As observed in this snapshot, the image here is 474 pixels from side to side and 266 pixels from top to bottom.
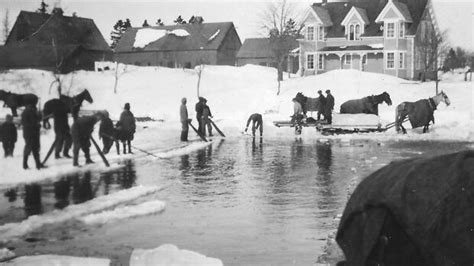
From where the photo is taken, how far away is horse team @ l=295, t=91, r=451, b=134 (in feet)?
29.0

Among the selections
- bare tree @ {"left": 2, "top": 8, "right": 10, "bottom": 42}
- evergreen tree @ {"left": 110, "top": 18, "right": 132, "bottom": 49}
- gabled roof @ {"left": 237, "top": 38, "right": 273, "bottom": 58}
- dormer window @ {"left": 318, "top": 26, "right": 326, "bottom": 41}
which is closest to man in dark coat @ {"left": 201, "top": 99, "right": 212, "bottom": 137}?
gabled roof @ {"left": 237, "top": 38, "right": 273, "bottom": 58}

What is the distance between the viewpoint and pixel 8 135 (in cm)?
444

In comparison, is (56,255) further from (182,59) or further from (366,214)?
(366,214)

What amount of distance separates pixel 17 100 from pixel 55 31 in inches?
26.4

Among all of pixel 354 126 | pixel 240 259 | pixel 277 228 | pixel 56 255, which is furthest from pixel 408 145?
pixel 56 255

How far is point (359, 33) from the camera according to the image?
9.95m

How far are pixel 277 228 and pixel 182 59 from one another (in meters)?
1.96

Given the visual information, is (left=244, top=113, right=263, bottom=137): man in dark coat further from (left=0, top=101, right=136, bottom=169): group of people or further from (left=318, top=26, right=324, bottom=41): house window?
(left=318, top=26, right=324, bottom=41): house window

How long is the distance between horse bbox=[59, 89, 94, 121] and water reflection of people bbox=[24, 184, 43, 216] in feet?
2.15

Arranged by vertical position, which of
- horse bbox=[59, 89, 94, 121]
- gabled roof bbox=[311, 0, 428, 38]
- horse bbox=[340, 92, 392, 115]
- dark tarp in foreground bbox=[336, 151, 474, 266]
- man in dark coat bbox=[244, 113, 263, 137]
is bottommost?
dark tarp in foreground bbox=[336, 151, 474, 266]

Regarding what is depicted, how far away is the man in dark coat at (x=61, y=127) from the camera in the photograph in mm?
4449

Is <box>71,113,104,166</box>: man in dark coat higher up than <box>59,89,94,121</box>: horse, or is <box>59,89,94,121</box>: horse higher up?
<box>59,89,94,121</box>: horse

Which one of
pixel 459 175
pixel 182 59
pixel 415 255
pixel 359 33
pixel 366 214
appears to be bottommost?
pixel 415 255

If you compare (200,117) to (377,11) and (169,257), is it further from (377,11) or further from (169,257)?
(377,11)
